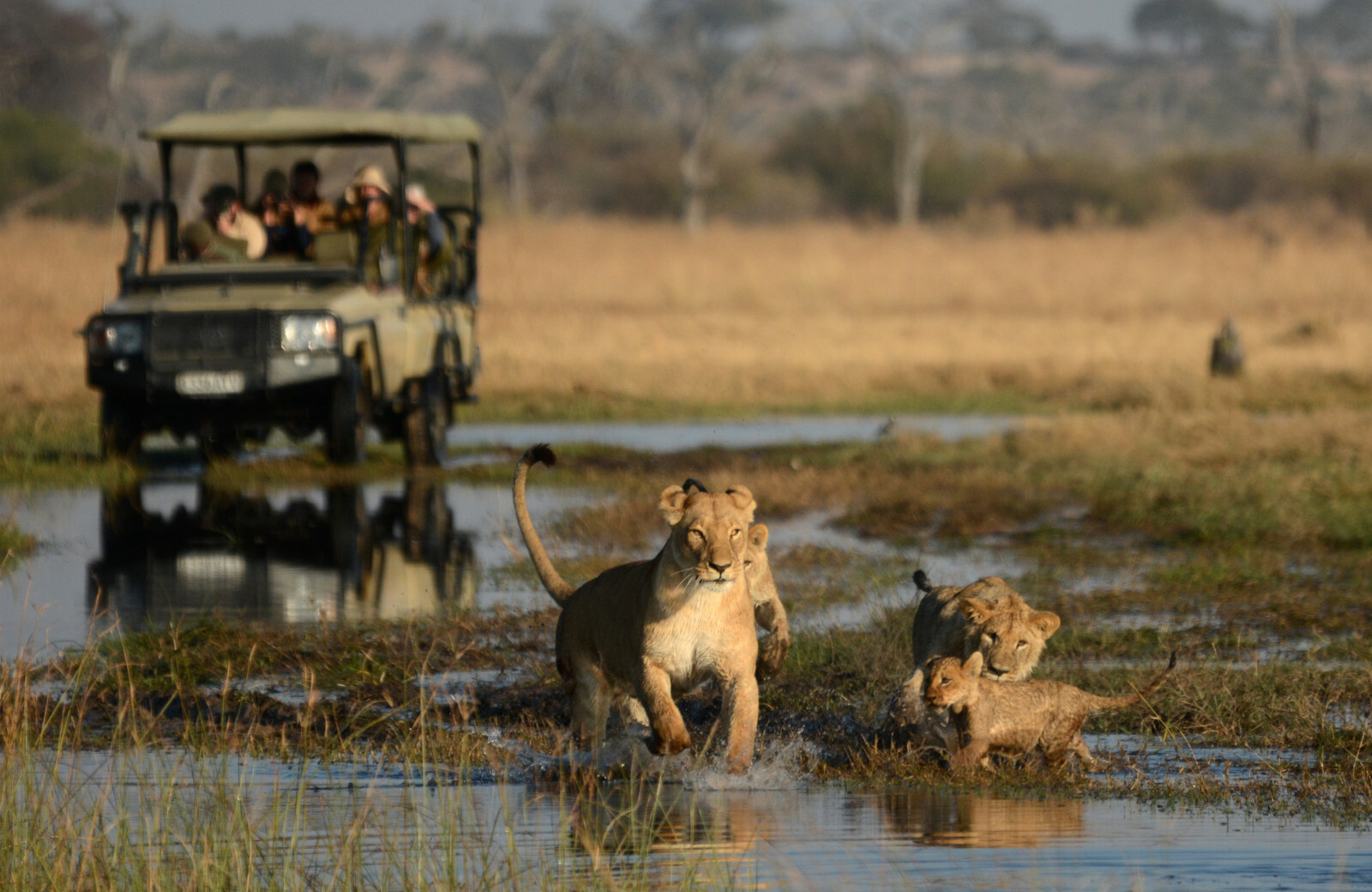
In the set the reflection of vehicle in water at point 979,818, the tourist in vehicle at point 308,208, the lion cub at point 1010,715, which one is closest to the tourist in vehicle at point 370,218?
the tourist in vehicle at point 308,208

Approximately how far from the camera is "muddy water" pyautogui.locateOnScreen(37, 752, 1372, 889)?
4668 millimetres

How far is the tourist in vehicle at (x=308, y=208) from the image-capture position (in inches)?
532

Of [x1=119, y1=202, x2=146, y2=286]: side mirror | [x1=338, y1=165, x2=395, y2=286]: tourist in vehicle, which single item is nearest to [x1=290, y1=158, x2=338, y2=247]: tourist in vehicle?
[x1=338, y1=165, x2=395, y2=286]: tourist in vehicle

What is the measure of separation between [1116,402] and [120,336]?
876 cm

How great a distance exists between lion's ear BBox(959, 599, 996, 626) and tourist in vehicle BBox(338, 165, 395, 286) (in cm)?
790

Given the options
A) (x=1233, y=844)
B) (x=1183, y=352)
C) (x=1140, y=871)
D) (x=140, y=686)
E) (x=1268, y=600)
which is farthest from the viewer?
(x=1183, y=352)

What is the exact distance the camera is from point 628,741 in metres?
5.91

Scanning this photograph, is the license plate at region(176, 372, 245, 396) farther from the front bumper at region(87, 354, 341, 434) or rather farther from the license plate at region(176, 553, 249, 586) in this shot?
the license plate at region(176, 553, 249, 586)

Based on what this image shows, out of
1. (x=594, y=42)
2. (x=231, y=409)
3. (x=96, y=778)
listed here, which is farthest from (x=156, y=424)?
(x=594, y=42)

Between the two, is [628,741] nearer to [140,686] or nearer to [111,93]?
[140,686]

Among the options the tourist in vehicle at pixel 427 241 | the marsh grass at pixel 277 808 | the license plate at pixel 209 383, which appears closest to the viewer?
the marsh grass at pixel 277 808

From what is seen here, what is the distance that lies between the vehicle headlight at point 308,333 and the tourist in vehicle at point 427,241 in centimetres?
149

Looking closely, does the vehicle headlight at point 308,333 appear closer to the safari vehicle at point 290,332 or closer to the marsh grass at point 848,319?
the safari vehicle at point 290,332

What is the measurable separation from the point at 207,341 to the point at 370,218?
1504mm
